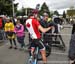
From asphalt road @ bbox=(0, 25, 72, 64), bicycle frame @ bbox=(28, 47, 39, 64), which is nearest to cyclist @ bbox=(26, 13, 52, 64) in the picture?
bicycle frame @ bbox=(28, 47, 39, 64)

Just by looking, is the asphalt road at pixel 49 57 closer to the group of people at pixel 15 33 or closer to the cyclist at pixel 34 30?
the group of people at pixel 15 33

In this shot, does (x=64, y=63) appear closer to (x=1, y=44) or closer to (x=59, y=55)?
(x=59, y=55)

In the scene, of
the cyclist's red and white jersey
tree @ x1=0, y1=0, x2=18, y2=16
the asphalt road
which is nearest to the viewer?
the cyclist's red and white jersey

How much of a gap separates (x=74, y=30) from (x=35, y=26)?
5.91 feet

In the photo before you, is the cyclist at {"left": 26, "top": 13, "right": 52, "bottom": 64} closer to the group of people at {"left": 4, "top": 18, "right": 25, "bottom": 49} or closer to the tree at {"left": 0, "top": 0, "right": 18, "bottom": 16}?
the group of people at {"left": 4, "top": 18, "right": 25, "bottom": 49}

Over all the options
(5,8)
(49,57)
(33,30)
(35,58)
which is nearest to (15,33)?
(49,57)

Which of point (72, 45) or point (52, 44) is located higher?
point (72, 45)

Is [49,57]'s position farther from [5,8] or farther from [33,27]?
[5,8]

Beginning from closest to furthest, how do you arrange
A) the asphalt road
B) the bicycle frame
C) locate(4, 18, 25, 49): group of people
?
the bicycle frame, the asphalt road, locate(4, 18, 25, 49): group of people

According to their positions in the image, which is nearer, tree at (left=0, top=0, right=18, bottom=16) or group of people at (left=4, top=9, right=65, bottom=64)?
group of people at (left=4, top=9, right=65, bottom=64)

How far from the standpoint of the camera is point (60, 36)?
54.5 ft

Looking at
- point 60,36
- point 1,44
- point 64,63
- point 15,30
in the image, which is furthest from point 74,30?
point 1,44

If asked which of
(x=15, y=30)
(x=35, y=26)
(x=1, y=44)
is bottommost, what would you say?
(x=1, y=44)

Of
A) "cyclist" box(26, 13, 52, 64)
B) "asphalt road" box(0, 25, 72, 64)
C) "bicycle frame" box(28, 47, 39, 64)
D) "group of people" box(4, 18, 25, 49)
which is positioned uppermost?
"cyclist" box(26, 13, 52, 64)
